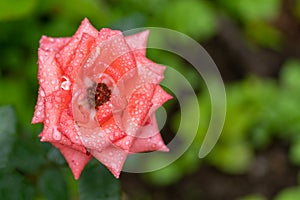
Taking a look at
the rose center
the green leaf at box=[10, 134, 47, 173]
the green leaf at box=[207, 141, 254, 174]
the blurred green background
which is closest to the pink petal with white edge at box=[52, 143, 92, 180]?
the rose center

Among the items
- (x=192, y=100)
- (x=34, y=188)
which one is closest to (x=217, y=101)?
(x=192, y=100)

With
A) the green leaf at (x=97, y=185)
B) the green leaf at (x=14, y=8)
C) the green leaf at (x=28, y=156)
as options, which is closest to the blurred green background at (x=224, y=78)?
the green leaf at (x=14, y=8)

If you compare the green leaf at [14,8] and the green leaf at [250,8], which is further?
the green leaf at [250,8]

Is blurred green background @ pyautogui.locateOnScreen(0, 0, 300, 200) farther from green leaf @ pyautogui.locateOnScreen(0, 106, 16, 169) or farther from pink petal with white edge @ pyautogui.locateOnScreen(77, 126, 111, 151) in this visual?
pink petal with white edge @ pyautogui.locateOnScreen(77, 126, 111, 151)

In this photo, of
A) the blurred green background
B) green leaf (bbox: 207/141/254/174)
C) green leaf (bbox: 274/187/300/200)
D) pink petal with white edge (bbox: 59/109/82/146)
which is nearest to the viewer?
pink petal with white edge (bbox: 59/109/82/146)

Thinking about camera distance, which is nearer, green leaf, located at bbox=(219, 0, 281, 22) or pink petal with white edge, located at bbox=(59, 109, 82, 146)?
pink petal with white edge, located at bbox=(59, 109, 82, 146)

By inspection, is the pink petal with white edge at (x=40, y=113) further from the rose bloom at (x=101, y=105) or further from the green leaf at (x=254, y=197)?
the green leaf at (x=254, y=197)
